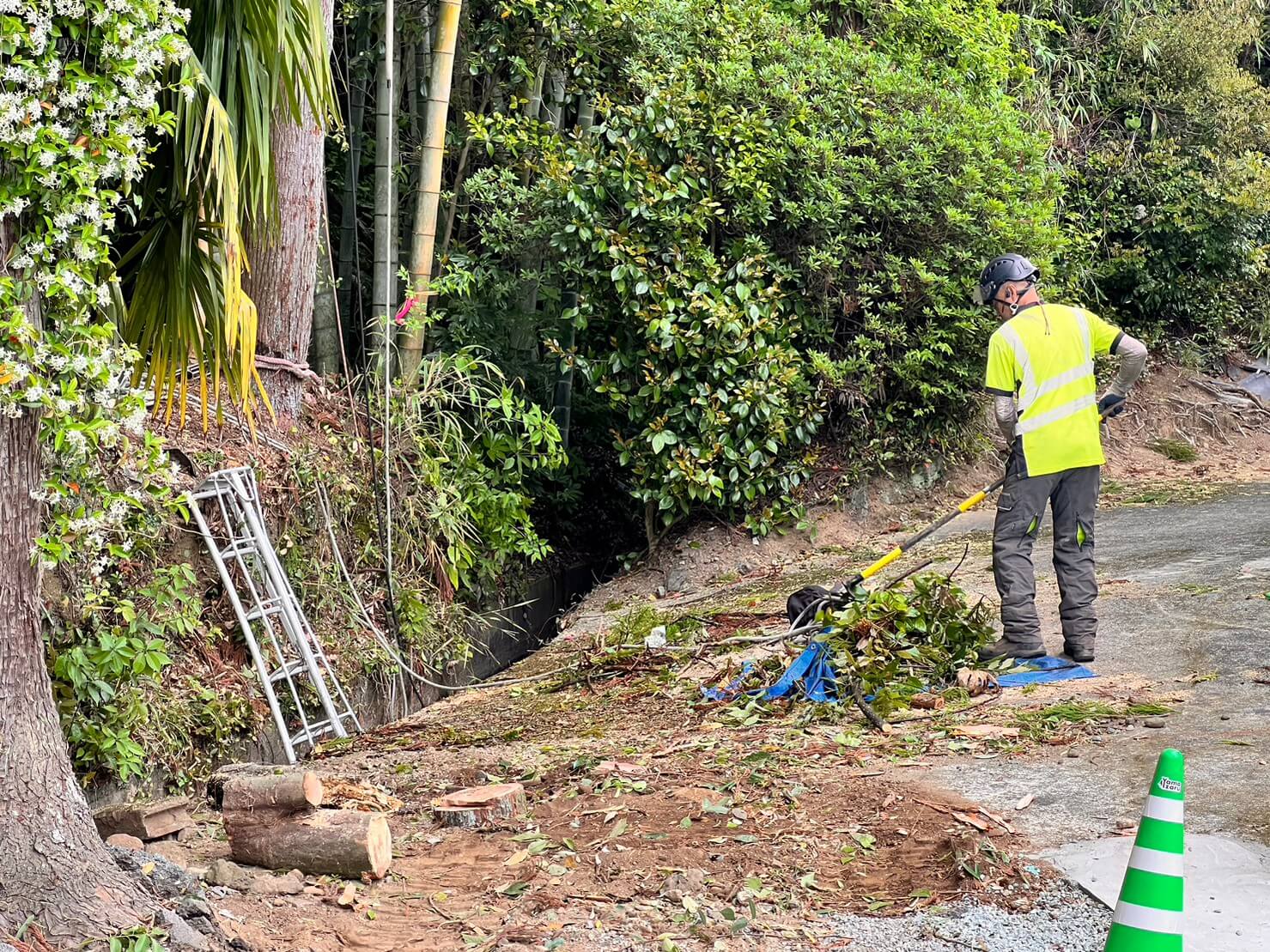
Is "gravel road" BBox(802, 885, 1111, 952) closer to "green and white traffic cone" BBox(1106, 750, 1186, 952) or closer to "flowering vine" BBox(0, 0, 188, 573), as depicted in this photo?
"green and white traffic cone" BBox(1106, 750, 1186, 952)

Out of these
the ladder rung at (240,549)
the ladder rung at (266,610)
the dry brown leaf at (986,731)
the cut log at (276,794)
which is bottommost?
the dry brown leaf at (986,731)

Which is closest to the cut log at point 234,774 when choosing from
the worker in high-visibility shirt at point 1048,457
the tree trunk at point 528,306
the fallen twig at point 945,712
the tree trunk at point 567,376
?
the fallen twig at point 945,712

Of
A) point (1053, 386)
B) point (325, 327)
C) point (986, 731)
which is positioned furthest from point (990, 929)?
point (325, 327)

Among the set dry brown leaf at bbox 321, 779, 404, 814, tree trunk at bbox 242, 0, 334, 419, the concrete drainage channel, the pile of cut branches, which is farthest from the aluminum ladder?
the concrete drainage channel

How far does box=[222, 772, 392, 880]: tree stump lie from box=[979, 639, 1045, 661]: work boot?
3.21 metres

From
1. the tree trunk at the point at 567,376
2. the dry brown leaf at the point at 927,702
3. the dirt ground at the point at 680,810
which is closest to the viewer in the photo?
the dirt ground at the point at 680,810

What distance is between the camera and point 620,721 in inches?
246

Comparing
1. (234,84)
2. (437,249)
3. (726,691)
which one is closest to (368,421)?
(437,249)

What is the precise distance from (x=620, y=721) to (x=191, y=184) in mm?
3406

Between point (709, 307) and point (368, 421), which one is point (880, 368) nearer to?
point (709, 307)

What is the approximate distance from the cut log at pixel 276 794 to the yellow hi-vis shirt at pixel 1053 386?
12.2 feet

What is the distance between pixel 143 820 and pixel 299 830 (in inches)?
31.8

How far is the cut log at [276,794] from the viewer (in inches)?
166

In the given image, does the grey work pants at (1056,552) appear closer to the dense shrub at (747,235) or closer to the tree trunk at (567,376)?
the dense shrub at (747,235)
